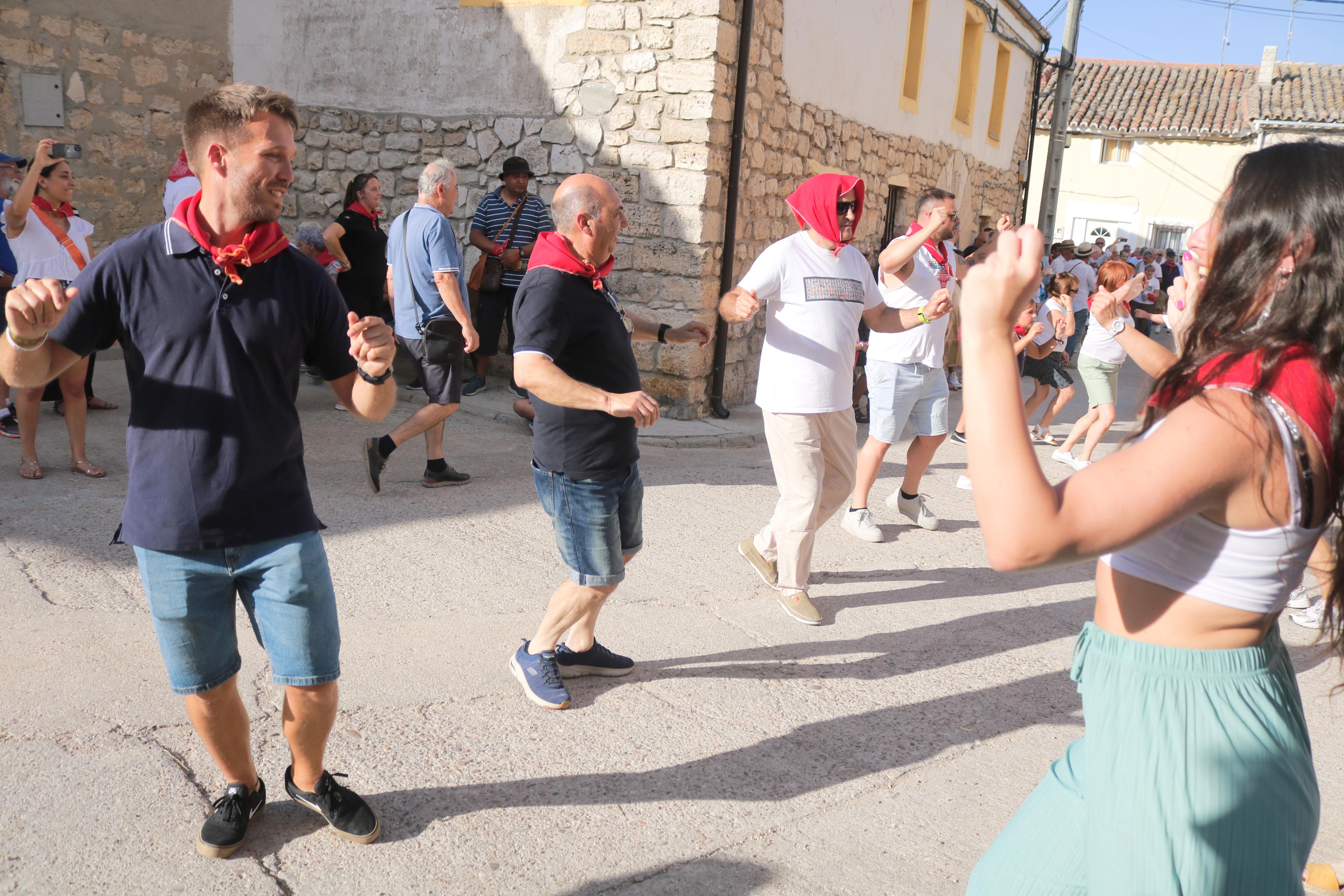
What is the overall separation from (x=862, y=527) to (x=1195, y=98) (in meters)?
33.4

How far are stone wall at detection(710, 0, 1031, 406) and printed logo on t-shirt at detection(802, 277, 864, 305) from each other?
2419 mm

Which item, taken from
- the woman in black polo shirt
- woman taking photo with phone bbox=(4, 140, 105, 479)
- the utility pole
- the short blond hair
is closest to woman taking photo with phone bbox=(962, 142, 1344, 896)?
the short blond hair

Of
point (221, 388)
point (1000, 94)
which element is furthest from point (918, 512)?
point (1000, 94)

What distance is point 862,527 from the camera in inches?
226

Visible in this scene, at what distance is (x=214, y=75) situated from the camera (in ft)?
32.6

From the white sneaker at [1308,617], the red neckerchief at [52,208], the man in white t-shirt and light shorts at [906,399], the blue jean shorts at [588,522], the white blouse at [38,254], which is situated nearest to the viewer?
the blue jean shorts at [588,522]

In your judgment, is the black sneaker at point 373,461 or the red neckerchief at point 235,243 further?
the black sneaker at point 373,461

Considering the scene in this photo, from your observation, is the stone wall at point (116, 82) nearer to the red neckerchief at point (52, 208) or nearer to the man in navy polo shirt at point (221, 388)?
the red neckerchief at point (52, 208)

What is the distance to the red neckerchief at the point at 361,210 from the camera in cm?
809

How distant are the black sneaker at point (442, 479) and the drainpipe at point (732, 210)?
294cm

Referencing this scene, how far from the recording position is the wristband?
6.89 ft

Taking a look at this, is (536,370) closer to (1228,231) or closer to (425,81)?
(1228,231)

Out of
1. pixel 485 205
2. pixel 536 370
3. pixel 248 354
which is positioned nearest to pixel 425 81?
pixel 485 205

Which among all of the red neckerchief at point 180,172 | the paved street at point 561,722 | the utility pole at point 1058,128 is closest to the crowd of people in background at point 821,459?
the paved street at point 561,722
